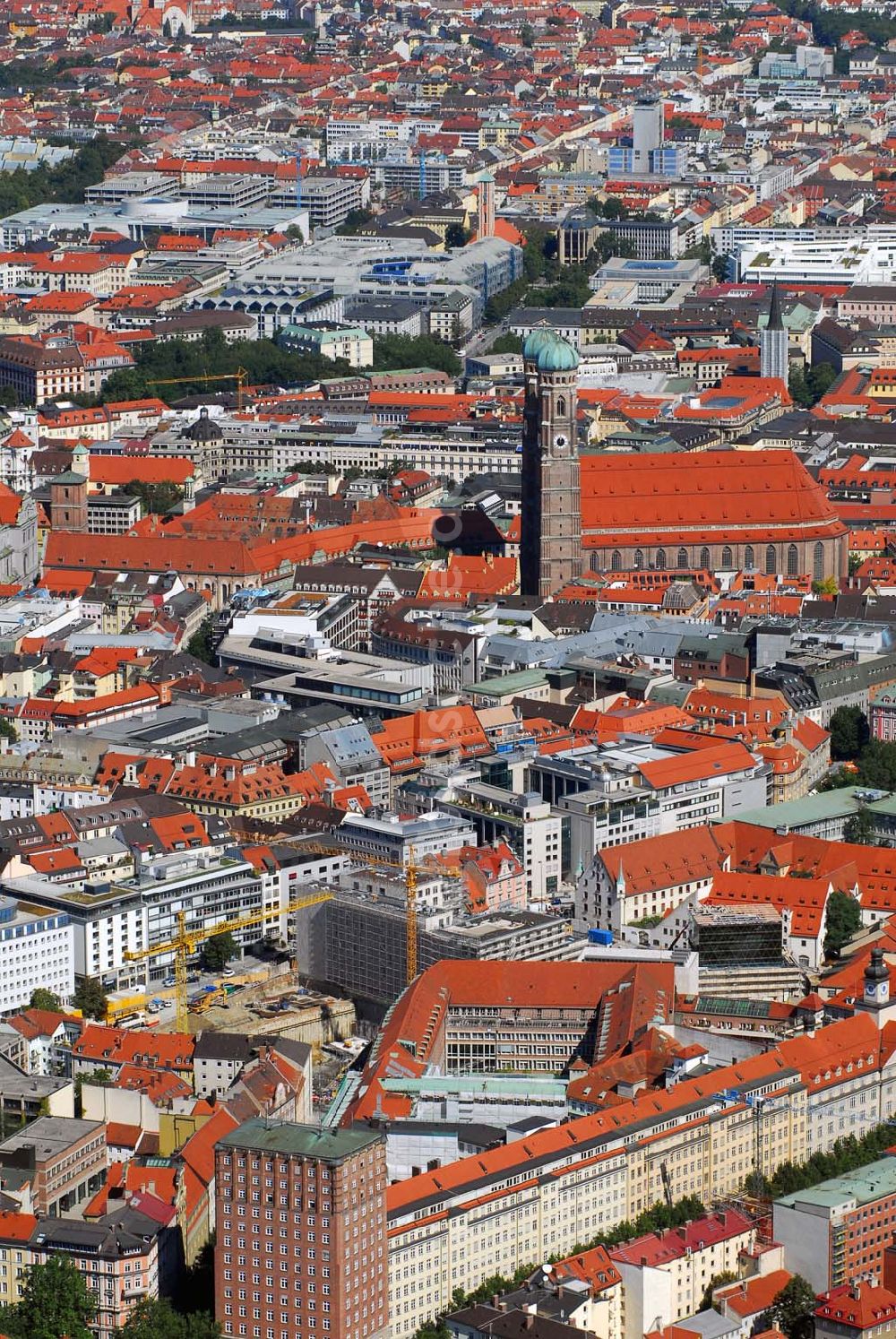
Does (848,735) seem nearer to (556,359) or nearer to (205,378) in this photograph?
(556,359)

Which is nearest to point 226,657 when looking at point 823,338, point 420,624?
point 420,624

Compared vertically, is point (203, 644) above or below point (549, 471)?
below

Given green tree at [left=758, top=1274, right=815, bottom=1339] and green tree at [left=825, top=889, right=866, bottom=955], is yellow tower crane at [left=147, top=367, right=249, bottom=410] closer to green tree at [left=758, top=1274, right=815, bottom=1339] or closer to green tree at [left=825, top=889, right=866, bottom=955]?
green tree at [left=825, top=889, right=866, bottom=955]

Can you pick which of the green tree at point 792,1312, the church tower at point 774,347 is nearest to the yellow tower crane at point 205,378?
the church tower at point 774,347

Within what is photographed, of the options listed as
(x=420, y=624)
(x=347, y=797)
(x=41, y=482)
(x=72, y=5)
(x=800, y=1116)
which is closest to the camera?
(x=800, y=1116)

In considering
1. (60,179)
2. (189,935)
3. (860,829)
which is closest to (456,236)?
(60,179)

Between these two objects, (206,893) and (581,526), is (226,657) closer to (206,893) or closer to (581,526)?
(581,526)

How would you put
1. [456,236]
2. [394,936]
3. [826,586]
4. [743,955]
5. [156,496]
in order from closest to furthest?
[394,936] < [743,955] < [826,586] < [156,496] < [456,236]
